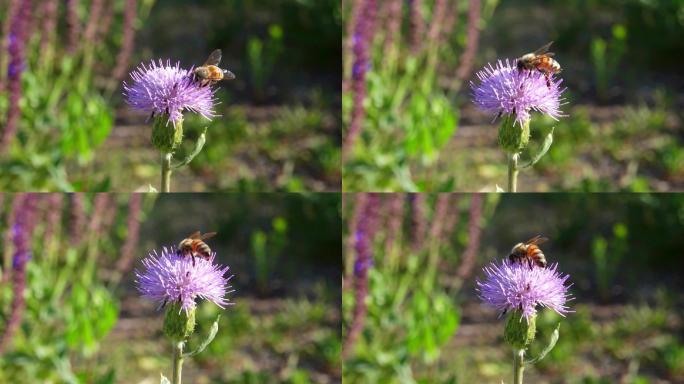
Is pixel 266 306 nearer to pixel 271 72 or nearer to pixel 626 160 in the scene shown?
pixel 271 72

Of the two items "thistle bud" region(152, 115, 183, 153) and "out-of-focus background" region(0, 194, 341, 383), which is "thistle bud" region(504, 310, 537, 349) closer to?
"out-of-focus background" region(0, 194, 341, 383)

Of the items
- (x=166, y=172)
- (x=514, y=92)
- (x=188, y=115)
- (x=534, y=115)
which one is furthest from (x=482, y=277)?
(x=166, y=172)

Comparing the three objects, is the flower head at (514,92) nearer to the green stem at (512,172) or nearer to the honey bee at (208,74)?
the green stem at (512,172)

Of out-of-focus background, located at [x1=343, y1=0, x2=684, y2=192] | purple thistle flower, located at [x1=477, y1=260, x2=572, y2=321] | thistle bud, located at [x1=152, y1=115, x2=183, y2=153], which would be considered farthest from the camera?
out-of-focus background, located at [x1=343, y1=0, x2=684, y2=192]

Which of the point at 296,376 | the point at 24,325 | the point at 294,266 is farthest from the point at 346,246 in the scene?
the point at 24,325

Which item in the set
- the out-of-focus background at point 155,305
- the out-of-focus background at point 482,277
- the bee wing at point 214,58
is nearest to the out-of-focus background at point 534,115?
the out-of-focus background at point 482,277

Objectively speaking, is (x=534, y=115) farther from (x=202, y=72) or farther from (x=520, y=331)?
(x=202, y=72)

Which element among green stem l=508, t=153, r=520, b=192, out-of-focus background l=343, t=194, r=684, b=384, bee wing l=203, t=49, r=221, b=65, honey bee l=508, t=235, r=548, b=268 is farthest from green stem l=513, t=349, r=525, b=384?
bee wing l=203, t=49, r=221, b=65
